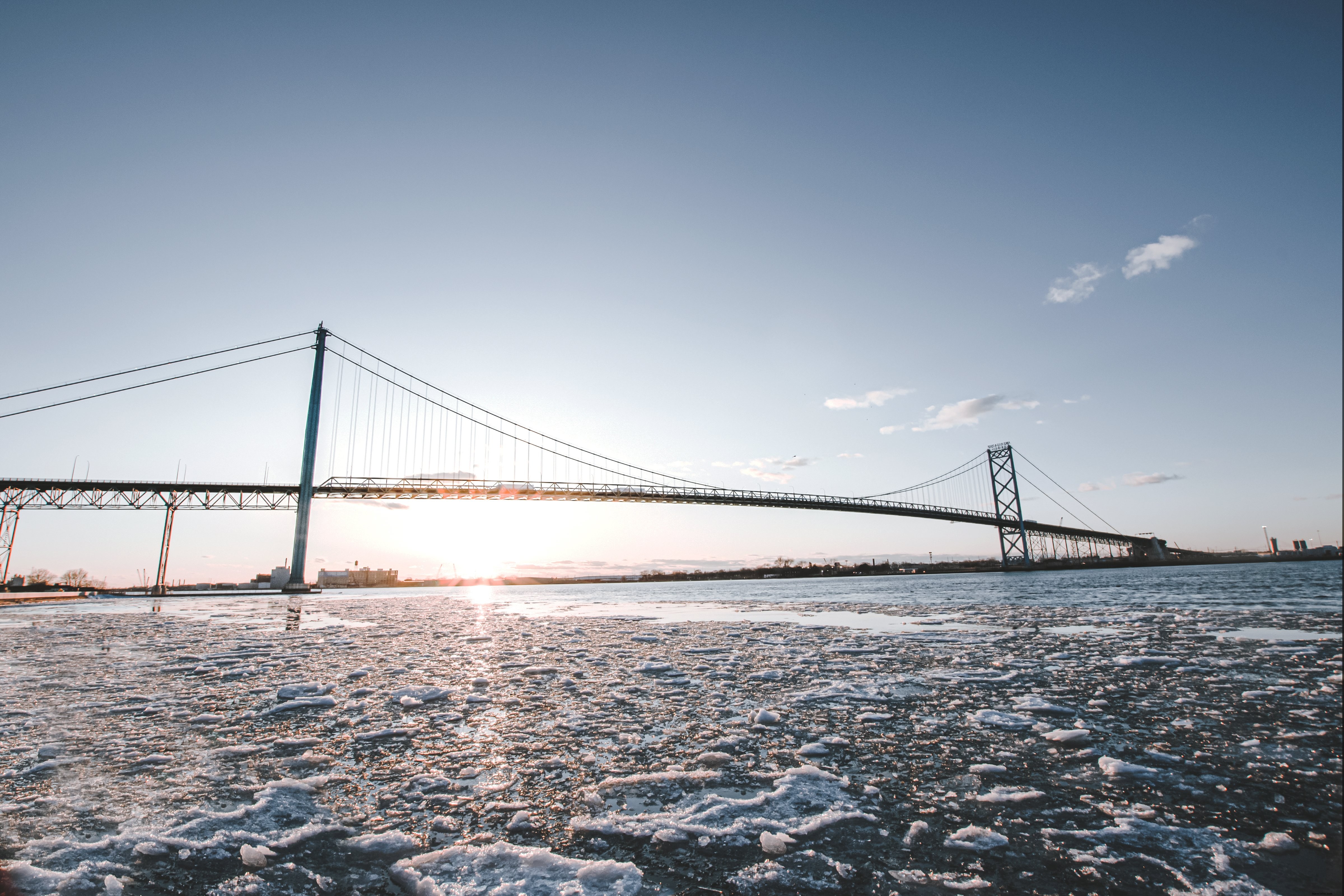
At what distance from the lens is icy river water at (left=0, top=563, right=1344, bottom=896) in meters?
2.04

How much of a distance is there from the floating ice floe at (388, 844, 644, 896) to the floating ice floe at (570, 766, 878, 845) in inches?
11.4

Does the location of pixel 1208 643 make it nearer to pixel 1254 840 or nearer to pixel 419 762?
pixel 1254 840

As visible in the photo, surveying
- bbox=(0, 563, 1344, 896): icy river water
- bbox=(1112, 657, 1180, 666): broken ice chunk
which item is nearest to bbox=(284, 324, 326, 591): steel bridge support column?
bbox=(0, 563, 1344, 896): icy river water

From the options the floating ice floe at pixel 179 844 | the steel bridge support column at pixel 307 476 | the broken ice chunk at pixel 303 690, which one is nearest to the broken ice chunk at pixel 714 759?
the floating ice floe at pixel 179 844

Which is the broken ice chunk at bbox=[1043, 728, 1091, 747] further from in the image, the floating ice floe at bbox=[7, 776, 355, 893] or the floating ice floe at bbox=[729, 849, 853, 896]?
the floating ice floe at bbox=[7, 776, 355, 893]

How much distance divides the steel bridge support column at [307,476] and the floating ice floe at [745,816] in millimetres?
34475

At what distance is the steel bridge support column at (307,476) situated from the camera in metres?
30.7

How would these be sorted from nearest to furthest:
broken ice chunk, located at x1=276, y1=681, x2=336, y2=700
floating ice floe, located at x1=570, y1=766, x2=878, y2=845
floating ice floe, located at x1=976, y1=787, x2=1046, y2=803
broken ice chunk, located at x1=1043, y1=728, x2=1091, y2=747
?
floating ice floe, located at x1=570, y1=766, x2=878, y2=845
floating ice floe, located at x1=976, y1=787, x2=1046, y2=803
broken ice chunk, located at x1=1043, y1=728, x2=1091, y2=747
broken ice chunk, located at x1=276, y1=681, x2=336, y2=700

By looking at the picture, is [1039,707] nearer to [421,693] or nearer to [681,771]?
[681,771]

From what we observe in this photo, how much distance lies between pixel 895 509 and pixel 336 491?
50.4 meters

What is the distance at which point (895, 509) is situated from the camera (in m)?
57.5

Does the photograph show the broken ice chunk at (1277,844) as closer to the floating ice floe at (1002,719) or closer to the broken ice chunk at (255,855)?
the floating ice floe at (1002,719)

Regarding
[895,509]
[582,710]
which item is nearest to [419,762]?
[582,710]

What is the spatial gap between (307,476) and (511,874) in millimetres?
35631
